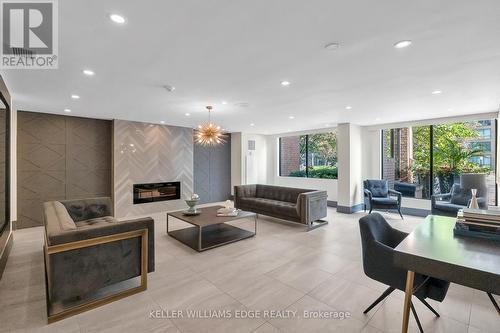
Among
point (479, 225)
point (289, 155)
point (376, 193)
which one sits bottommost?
point (376, 193)

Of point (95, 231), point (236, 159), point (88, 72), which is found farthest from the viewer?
point (236, 159)

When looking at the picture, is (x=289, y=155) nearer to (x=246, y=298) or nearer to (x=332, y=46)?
(x=332, y=46)

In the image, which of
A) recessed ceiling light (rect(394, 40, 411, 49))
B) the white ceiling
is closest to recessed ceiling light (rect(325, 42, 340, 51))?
the white ceiling

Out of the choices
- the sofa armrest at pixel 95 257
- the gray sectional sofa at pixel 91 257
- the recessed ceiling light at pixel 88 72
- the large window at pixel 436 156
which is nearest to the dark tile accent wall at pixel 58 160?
the gray sectional sofa at pixel 91 257

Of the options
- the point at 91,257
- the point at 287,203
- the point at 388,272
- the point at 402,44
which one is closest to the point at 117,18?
the point at 91,257

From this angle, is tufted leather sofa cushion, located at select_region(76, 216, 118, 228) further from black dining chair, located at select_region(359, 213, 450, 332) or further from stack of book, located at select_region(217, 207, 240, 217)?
black dining chair, located at select_region(359, 213, 450, 332)

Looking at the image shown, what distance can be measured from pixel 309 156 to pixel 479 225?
22.7ft

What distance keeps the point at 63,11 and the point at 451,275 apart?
3186 mm

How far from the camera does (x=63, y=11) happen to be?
1.77m

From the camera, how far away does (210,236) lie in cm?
444

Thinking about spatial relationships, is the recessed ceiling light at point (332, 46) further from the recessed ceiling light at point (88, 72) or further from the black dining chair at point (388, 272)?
the recessed ceiling light at point (88, 72)

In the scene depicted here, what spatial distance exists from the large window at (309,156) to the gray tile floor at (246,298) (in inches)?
183

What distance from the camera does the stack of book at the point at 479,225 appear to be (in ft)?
5.98

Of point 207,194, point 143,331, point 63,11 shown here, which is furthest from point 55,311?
point 207,194
